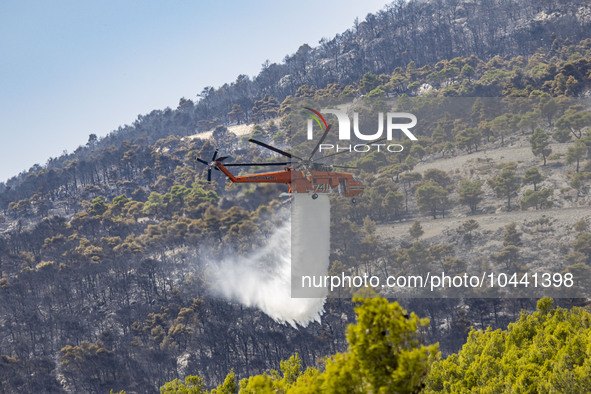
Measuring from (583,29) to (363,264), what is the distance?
453ft

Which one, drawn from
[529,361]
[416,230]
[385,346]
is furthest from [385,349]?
[416,230]

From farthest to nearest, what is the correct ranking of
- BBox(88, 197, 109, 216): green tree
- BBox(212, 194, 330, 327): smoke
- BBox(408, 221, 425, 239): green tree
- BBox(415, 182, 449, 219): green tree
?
BBox(88, 197, 109, 216): green tree → BBox(415, 182, 449, 219): green tree → BBox(408, 221, 425, 239): green tree → BBox(212, 194, 330, 327): smoke

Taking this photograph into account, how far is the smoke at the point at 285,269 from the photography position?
249 feet

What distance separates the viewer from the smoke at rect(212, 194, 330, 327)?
249 feet

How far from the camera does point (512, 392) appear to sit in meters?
34.8

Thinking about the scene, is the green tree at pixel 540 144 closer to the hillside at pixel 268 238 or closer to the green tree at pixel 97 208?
the hillside at pixel 268 238

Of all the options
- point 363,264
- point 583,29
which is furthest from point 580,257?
point 583,29

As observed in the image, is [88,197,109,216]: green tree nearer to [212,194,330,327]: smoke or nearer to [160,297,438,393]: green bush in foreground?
[212,194,330,327]: smoke

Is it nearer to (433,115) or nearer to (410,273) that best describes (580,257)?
(410,273)

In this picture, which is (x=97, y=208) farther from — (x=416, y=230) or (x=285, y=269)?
(x=416, y=230)

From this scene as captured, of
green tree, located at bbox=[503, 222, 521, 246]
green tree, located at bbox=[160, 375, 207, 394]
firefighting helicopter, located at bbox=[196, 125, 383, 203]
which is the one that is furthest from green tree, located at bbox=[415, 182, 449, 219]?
green tree, located at bbox=[160, 375, 207, 394]

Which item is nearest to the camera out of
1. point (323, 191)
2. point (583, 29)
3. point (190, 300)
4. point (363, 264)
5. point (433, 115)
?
point (323, 191)

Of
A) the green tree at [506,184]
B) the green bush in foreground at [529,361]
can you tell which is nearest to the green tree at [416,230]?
the green tree at [506,184]

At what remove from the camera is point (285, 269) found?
88.4 metres
